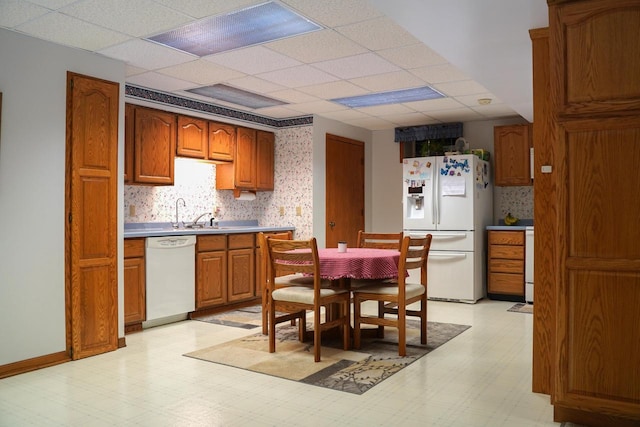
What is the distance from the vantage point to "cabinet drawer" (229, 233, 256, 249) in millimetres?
5617

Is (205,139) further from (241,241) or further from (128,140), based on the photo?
(241,241)

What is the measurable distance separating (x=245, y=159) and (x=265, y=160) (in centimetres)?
39

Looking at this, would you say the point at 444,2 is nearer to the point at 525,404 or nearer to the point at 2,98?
the point at 525,404

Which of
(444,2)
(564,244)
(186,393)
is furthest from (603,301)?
(186,393)

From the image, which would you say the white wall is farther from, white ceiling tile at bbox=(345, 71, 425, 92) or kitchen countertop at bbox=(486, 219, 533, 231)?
kitchen countertop at bbox=(486, 219, 533, 231)

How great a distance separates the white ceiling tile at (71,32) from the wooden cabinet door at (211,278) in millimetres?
2278

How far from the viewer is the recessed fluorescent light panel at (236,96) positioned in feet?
17.0

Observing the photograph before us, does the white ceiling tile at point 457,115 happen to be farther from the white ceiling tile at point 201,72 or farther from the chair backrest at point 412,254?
the white ceiling tile at point 201,72

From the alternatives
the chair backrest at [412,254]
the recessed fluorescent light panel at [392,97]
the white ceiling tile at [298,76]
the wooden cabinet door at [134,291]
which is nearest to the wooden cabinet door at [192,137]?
the white ceiling tile at [298,76]

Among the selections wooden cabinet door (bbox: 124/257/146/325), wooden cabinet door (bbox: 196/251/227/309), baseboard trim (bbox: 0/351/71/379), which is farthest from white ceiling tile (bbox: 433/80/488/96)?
baseboard trim (bbox: 0/351/71/379)

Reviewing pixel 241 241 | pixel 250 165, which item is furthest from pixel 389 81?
pixel 241 241

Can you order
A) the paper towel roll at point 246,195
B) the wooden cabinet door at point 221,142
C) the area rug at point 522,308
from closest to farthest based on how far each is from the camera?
the area rug at point 522,308, the wooden cabinet door at point 221,142, the paper towel roll at point 246,195

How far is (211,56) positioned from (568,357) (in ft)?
10.8

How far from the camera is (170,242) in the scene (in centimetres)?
494
